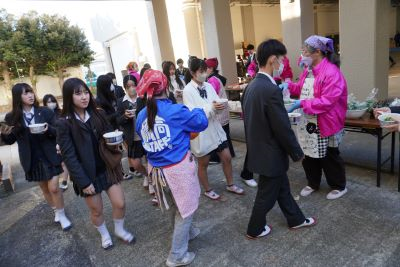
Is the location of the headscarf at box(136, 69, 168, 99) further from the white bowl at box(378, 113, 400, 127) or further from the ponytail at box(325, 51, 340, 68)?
the white bowl at box(378, 113, 400, 127)

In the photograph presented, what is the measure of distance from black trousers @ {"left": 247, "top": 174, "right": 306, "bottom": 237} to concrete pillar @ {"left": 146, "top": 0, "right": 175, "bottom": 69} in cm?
867

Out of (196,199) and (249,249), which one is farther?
(249,249)

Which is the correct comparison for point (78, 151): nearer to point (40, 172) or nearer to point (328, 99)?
point (40, 172)

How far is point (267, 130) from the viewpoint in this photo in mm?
2434

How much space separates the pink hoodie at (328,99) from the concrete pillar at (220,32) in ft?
17.6

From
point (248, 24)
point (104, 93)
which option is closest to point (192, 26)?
point (248, 24)

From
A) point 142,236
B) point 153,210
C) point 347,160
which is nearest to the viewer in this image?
point 142,236

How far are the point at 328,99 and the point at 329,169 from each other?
0.85 metres

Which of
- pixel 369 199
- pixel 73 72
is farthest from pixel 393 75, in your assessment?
pixel 73 72

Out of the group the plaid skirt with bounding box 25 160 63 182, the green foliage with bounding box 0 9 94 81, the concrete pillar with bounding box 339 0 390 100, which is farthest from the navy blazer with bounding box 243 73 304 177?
the green foliage with bounding box 0 9 94 81

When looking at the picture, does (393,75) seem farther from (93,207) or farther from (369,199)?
(93,207)

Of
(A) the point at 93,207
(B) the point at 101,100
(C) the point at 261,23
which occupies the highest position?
(C) the point at 261,23

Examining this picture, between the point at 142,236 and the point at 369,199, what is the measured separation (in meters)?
2.50

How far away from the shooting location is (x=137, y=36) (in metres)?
19.1
